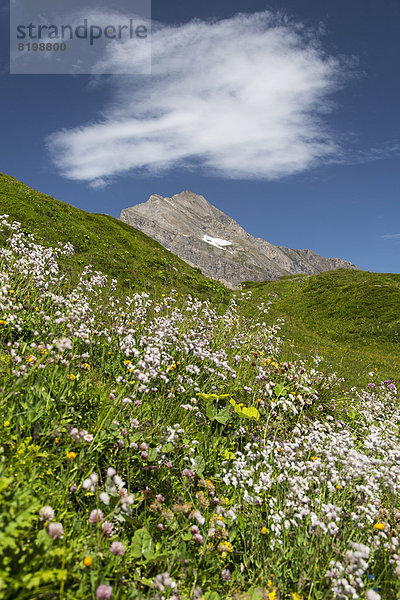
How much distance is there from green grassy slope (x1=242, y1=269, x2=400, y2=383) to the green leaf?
1223 centimetres

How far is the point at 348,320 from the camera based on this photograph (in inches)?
1065

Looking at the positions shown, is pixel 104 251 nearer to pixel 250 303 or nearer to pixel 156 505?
pixel 250 303

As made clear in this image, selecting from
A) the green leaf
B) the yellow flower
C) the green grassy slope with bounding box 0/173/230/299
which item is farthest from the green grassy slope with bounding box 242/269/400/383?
the yellow flower

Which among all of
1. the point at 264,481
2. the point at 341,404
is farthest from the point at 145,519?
the point at 341,404

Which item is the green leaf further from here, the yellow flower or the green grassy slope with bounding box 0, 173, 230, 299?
the green grassy slope with bounding box 0, 173, 230, 299

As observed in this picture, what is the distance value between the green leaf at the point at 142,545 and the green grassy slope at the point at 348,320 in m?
12.2

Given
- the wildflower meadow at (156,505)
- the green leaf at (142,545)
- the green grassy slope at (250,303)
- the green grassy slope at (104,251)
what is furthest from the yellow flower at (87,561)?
the green grassy slope at (104,251)

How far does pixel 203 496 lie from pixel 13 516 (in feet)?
6.45

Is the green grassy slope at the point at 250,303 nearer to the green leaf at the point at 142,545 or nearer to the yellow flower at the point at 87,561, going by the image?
the green leaf at the point at 142,545

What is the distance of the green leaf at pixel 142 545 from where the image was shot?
8.89ft

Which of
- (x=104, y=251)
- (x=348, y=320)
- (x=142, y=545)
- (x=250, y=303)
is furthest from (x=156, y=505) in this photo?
(x=348, y=320)

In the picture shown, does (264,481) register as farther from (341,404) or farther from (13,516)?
(341,404)

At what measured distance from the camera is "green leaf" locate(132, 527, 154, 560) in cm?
271

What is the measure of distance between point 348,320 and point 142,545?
1084 inches
